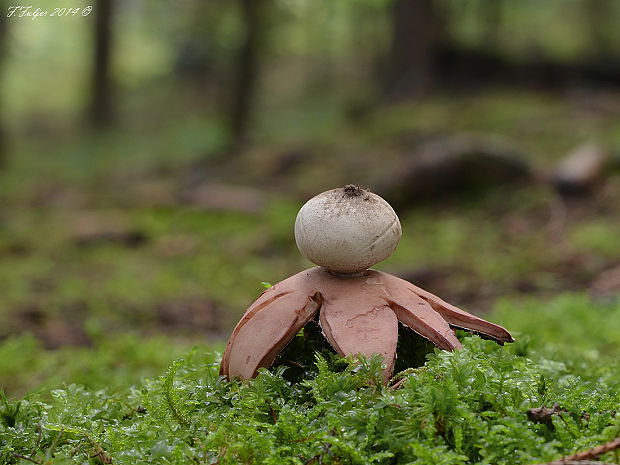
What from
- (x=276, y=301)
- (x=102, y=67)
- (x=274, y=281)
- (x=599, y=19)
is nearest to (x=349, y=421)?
(x=276, y=301)

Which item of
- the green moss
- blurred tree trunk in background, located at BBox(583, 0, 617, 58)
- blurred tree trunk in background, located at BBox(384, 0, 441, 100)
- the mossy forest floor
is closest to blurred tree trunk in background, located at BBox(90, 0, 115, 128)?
the mossy forest floor

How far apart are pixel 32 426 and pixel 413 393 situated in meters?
1.10

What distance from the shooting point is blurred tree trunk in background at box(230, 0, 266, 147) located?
1219cm

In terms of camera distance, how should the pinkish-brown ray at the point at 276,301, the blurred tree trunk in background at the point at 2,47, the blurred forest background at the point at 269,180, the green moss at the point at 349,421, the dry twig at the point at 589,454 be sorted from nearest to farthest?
the dry twig at the point at 589,454
the green moss at the point at 349,421
the pinkish-brown ray at the point at 276,301
the blurred forest background at the point at 269,180
the blurred tree trunk in background at the point at 2,47

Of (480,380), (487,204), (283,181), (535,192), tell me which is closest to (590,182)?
(535,192)

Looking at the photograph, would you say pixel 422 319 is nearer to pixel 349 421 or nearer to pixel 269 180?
pixel 349 421

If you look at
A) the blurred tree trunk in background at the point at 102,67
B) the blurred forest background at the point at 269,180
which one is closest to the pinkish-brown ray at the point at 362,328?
the blurred forest background at the point at 269,180

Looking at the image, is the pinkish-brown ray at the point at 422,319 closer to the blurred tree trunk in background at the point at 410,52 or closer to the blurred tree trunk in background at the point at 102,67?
the blurred tree trunk in background at the point at 410,52

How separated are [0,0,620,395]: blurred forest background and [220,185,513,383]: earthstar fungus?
86 centimetres

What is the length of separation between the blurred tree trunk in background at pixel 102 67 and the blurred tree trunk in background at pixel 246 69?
4948 millimetres

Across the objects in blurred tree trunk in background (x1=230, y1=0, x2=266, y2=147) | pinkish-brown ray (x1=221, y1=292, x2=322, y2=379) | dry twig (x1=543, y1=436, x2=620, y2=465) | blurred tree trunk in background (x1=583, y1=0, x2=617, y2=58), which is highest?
Answer: blurred tree trunk in background (x1=583, y1=0, x2=617, y2=58)

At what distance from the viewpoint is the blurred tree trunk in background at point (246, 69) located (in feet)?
40.0

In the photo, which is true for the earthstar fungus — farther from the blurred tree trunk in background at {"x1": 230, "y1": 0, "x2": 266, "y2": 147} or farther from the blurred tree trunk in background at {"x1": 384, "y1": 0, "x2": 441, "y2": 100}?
the blurred tree trunk in background at {"x1": 384, "y1": 0, "x2": 441, "y2": 100}

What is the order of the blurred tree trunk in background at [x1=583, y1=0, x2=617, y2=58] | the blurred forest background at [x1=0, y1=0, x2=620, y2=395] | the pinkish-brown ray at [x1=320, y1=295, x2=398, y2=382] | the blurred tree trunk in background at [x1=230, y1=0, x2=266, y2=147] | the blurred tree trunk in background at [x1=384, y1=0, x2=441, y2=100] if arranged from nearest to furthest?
the pinkish-brown ray at [x1=320, y1=295, x2=398, y2=382]
the blurred forest background at [x1=0, y1=0, x2=620, y2=395]
the blurred tree trunk in background at [x1=230, y1=0, x2=266, y2=147]
the blurred tree trunk in background at [x1=384, y1=0, x2=441, y2=100]
the blurred tree trunk in background at [x1=583, y1=0, x2=617, y2=58]
